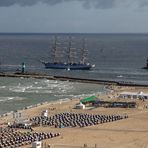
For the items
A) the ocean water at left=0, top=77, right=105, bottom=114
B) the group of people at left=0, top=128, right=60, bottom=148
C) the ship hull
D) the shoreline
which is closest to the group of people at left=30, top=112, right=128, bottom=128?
the group of people at left=0, top=128, right=60, bottom=148

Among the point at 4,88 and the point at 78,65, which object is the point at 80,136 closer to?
the point at 4,88

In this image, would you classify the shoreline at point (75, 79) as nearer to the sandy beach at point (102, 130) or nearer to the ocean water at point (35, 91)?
the ocean water at point (35, 91)

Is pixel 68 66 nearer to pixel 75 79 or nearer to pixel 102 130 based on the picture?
pixel 75 79

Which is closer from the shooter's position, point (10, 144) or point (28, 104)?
point (10, 144)

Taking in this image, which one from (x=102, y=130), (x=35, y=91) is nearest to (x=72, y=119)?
(x=102, y=130)

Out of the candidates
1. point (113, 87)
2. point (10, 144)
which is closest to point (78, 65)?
point (113, 87)

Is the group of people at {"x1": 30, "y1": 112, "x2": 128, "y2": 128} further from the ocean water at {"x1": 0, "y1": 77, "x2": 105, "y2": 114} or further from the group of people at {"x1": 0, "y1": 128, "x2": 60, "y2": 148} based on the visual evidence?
the ocean water at {"x1": 0, "y1": 77, "x2": 105, "y2": 114}
